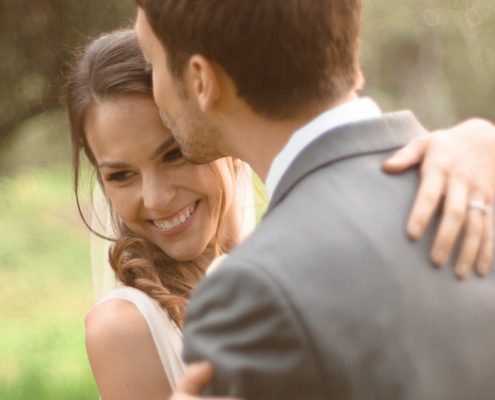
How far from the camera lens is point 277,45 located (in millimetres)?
2518

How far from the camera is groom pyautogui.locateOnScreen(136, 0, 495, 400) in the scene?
2219 millimetres

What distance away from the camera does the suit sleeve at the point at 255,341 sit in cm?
220

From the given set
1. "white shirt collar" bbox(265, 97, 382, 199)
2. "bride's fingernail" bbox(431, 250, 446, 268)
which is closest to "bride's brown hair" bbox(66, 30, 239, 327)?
"white shirt collar" bbox(265, 97, 382, 199)

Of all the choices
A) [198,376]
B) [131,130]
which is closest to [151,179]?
[131,130]

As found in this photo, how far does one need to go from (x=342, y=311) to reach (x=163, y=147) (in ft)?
4.27

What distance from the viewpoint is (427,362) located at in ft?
7.54

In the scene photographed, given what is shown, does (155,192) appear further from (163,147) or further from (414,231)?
(414,231)

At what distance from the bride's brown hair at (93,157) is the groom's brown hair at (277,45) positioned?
2.94 ft

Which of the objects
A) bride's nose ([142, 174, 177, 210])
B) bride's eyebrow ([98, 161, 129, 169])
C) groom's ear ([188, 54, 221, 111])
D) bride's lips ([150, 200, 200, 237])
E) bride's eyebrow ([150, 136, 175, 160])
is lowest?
bride's lips ([150, 200, 200, 237])

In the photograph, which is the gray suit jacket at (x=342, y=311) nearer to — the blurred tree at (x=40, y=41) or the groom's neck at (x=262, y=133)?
the groom's neck at (x=262, y=133)

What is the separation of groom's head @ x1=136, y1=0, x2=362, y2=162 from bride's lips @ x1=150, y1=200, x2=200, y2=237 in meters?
0.91

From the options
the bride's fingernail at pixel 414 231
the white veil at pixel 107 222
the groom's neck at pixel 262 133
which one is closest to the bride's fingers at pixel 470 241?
the bride's fingernail at pixel 414 231

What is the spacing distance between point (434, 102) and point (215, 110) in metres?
5.56

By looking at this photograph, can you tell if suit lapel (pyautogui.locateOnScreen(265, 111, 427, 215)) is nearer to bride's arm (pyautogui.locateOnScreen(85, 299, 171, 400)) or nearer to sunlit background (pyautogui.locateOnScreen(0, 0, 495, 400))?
bride's arm (pyautogui.locateOnScreen(85, 299, 171, 400))
